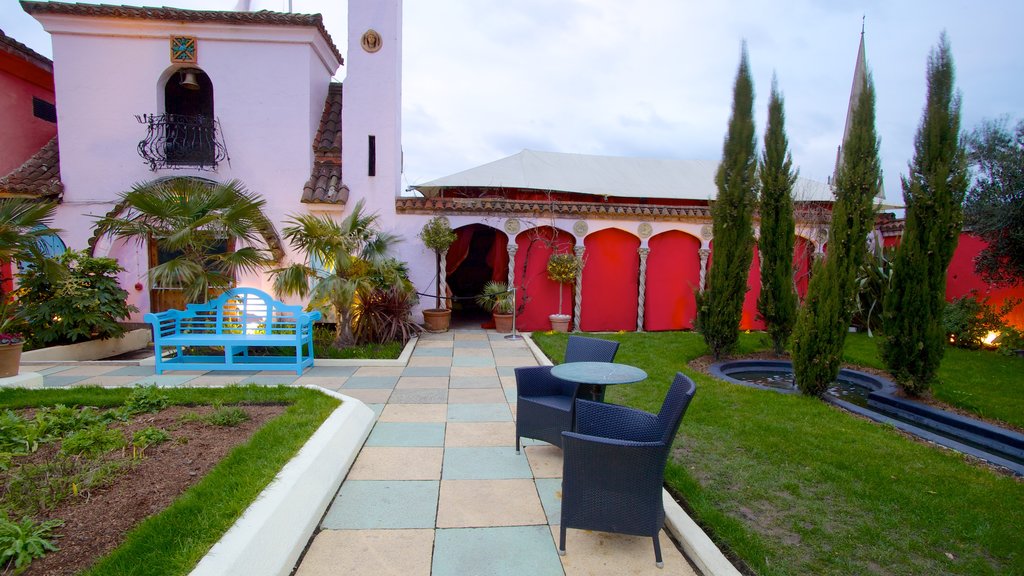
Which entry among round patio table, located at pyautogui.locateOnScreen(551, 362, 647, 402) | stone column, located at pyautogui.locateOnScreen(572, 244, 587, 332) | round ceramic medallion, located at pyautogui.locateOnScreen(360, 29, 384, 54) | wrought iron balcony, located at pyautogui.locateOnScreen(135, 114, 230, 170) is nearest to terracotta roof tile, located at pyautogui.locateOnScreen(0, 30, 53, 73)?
wrought iron balcony, located at pyautogui.locateOnScreen(135, 114, 230, 170)

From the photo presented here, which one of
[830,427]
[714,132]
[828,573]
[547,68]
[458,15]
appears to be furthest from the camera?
[547,68]

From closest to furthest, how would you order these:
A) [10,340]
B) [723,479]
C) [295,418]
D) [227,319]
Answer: [723,479], [295,418], [10,340], [227,319]

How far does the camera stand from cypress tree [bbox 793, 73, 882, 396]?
17.5 ft

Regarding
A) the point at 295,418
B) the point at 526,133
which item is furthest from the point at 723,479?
the point at 526,133

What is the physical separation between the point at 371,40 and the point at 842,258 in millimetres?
9610

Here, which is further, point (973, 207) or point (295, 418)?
point (973, 207)

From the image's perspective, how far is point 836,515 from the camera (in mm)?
2969

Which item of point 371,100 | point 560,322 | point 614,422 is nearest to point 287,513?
point 614,422

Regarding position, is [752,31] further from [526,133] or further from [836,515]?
[526,133]

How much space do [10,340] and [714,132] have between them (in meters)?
9.97

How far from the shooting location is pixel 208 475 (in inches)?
122

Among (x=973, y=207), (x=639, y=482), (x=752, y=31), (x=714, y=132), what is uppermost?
(x=752, y=31)

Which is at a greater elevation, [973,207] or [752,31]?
[752,31]

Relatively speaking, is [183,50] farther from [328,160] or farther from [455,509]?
[455,509]
